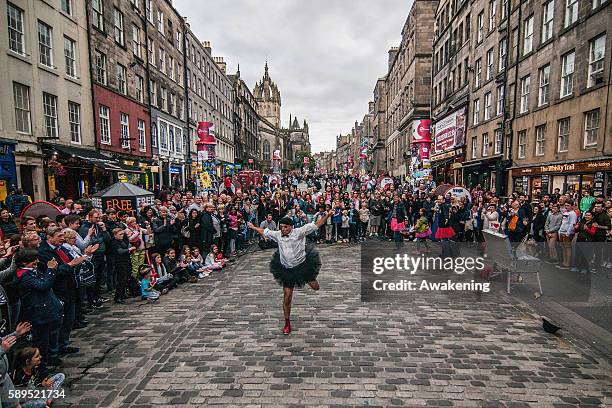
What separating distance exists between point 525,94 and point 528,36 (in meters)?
3.40

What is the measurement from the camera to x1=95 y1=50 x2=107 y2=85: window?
20594 mm

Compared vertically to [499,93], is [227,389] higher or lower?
lower

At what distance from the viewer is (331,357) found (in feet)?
16.7

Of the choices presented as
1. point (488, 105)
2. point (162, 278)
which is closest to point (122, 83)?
point (162, 278)

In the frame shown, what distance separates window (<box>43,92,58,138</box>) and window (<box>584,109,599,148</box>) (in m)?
24.5

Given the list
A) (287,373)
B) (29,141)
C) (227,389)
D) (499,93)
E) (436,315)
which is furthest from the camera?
(499,93)

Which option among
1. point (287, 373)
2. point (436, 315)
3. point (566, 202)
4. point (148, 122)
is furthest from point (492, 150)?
point (148, 122)

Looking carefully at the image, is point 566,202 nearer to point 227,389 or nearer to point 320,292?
point 320,292

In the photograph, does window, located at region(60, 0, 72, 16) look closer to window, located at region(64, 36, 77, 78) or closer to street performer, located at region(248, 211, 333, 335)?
window, located at region(64, 36, 77, 78)

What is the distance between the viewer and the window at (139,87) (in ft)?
83.9

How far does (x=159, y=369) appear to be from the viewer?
4.84m

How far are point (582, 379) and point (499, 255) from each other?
388 centimetres

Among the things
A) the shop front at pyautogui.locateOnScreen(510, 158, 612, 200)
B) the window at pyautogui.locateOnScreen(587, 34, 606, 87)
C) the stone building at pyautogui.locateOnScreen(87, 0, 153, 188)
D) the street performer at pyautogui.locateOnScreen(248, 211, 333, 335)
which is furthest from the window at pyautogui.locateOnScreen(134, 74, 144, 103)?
the window at pyautogui.locateOnScreen(587, 34, 606, 87)

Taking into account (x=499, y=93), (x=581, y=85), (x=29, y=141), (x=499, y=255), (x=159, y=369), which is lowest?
(x=159, y=369)
